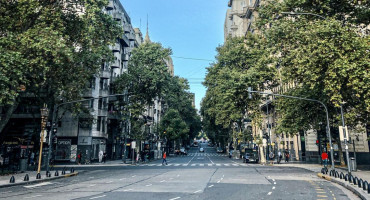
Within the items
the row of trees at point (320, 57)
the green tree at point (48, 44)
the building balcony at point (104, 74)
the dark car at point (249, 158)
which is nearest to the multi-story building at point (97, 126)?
the building balcony at point (104, 74)

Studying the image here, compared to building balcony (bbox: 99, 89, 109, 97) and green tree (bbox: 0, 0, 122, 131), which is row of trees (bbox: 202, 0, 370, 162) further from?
building balcony (bbox: 99, 89, 109, 97)

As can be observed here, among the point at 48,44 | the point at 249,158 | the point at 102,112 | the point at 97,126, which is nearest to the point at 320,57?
the point at 48,44

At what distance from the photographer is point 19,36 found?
18141 millimetres

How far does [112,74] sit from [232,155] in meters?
31.2

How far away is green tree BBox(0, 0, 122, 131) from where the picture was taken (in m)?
17.3

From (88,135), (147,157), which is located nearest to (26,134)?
(88,135)

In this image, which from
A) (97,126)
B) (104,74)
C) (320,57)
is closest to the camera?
(320,57)

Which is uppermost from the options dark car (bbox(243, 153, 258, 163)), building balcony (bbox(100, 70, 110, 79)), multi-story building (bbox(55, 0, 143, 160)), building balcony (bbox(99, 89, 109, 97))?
building balcony (bbox(100, 70, 110, 79))

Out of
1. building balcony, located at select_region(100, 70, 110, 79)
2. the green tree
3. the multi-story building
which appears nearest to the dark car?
the multi-story building

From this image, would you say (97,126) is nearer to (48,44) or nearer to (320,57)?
(48,44)

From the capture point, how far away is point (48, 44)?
17.5 metres

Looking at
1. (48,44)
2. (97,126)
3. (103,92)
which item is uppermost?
(103,92)

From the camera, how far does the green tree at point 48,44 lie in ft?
56.9

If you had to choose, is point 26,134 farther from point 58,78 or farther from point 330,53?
point 330,53
